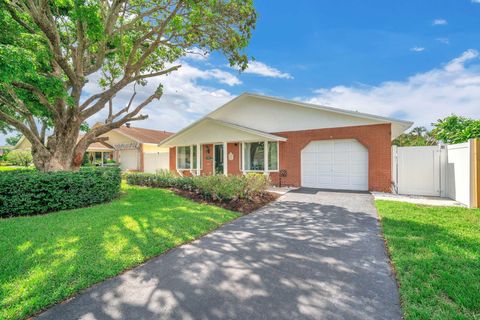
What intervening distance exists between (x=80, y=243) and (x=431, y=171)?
41.6 feet

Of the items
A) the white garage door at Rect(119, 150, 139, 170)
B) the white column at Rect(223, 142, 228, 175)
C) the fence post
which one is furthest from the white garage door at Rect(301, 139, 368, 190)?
the white garage door at Rect(119, 150, 139, 170)

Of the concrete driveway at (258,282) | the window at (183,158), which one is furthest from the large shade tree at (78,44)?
the concrete driveway at (258,282)

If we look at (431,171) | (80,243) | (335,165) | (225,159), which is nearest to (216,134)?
(225,159)

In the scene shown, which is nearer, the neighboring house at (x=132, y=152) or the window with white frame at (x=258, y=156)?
the window with white frame at (x=258, y=156)

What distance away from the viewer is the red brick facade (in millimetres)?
10422

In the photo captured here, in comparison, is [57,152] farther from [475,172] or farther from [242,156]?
[475,172]

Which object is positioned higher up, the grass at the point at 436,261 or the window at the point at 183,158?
the window at the point at 183,158

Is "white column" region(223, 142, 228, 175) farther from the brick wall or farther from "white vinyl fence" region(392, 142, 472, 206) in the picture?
"white vinyl fence" region(392, 142, 472, 206)

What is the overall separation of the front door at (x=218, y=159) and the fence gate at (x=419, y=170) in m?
9.74

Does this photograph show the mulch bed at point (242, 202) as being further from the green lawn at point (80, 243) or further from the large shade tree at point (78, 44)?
the large shade tree at point (78, 44)

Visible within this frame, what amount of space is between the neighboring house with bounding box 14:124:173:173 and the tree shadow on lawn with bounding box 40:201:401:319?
1646 cm

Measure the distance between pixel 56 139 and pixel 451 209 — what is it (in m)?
15.2

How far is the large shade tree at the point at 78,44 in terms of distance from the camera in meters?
7.33

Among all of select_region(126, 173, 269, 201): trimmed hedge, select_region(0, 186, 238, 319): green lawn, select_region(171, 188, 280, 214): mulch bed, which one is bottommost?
select_region(0, 186, 238, 319): green lawn
